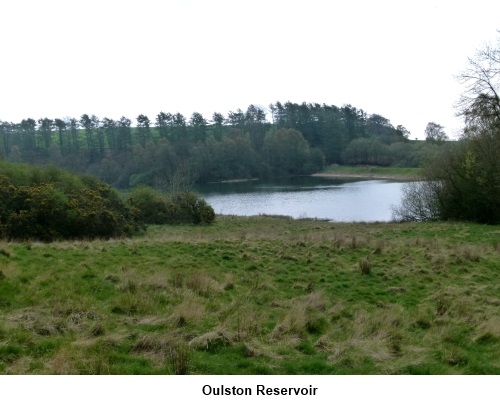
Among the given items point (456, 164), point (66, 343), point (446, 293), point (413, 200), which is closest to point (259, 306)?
point (66, 343)

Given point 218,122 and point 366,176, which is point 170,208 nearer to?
point 366,176

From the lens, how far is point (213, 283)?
895cm

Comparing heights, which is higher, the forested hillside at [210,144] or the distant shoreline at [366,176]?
the forested hillside at [210,144]

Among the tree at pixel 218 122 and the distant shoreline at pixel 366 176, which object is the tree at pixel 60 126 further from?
the distant shoreline at pixel 366 176

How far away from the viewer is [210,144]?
322 feet

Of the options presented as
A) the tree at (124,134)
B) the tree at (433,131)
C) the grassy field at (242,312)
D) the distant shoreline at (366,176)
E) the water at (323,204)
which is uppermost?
the tree at (124,134)

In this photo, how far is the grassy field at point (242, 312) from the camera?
→ 4809 millimetres

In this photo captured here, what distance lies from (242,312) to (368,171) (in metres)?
88.9

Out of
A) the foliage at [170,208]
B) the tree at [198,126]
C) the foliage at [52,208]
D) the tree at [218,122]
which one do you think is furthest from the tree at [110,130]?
the foliage at [52,208]

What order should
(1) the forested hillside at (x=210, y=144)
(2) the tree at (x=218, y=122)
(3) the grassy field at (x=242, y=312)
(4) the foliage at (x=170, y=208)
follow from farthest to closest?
(2) the tree at (x=218, y=122), (1) the forested hillside at (x=210, y=144), (4) the foliage at (x=170, y=208), (3) the grassy field at (x=242, y=312)

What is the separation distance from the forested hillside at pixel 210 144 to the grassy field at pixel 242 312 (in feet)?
241

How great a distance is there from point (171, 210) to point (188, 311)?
3197 centimetres

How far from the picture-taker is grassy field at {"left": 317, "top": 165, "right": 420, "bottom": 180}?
Answer: 263 feet

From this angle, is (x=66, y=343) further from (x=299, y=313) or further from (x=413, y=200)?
(x=413, y=200)
